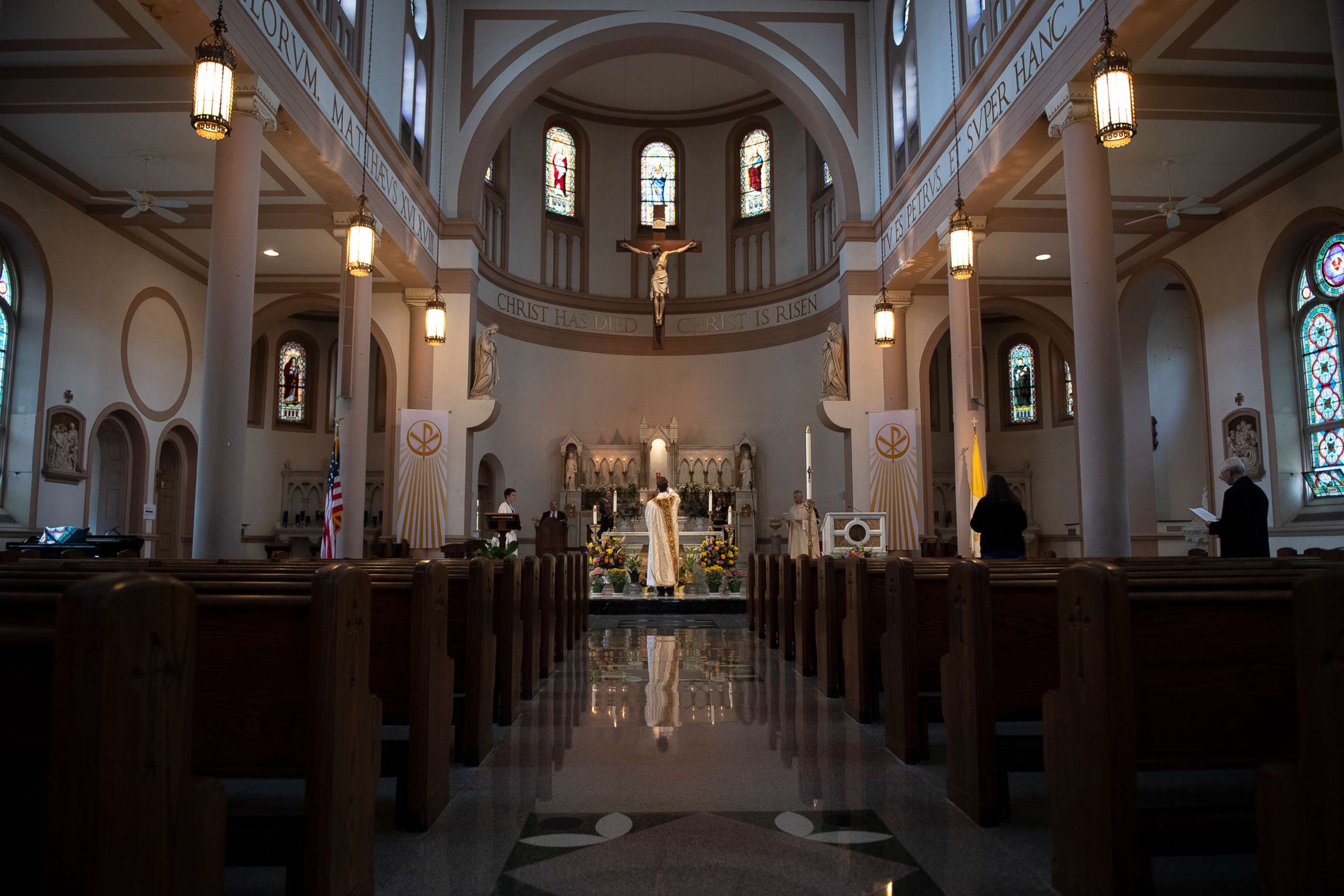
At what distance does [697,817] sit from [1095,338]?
6.27 meters

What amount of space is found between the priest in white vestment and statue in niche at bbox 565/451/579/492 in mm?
6479

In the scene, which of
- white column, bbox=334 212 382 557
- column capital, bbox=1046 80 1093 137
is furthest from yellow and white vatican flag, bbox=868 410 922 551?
white column, bbox=334 212 382 557

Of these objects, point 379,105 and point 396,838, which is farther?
point 379,105

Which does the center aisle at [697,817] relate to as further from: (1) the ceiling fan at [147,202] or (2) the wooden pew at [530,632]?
(1) the ceiling fan at [147,202]

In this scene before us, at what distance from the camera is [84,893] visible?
132cm

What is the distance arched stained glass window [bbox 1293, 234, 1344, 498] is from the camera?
33.4 feet

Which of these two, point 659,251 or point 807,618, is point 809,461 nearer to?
point 807,618

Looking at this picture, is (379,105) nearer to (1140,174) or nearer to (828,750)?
(1140,174)

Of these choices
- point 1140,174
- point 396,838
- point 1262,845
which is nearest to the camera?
point 1262,845

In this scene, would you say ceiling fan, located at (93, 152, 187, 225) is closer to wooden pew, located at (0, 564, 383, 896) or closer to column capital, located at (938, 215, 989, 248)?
column capital, located at (938, 215, 989, 248)

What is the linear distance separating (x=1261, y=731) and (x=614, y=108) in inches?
825

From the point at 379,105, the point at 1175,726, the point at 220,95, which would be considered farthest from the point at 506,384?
the point at 1175,726

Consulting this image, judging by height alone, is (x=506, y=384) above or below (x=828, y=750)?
above

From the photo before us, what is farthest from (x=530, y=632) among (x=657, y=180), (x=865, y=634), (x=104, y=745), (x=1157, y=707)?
(x=657, y=180)
